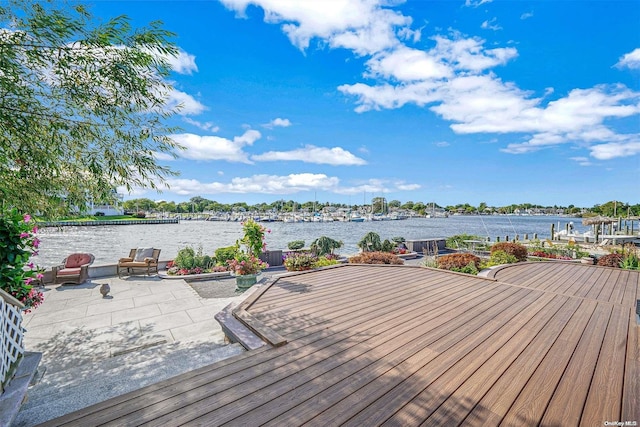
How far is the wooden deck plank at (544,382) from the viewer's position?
1.69 meters

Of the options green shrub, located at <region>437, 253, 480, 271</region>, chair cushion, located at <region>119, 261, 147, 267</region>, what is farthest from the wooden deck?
chair cushion, located at <region>119, 261, 147, 267</region>

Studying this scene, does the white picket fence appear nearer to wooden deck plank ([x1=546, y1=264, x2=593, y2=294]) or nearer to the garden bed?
the garden bed

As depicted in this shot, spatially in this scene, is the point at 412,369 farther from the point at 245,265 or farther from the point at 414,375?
the point at 245,265

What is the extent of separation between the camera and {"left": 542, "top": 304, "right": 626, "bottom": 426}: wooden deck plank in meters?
1.69

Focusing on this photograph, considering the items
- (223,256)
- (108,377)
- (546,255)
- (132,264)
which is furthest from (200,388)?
(546,255)

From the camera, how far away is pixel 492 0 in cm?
620

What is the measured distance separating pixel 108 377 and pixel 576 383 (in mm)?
3993

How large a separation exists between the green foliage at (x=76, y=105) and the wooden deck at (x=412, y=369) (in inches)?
105

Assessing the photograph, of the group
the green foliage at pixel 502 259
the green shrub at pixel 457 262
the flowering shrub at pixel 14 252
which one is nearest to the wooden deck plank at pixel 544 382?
the green shrub at pixel 457 262

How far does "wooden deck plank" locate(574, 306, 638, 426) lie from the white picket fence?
386cm

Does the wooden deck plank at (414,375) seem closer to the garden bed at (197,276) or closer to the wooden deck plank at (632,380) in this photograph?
the wooden deck plank at (632,380)

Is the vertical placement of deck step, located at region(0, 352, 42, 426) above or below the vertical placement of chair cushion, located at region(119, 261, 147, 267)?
above

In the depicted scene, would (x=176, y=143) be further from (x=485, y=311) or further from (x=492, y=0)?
(x=492, y=0)

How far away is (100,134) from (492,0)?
8.42 meters
